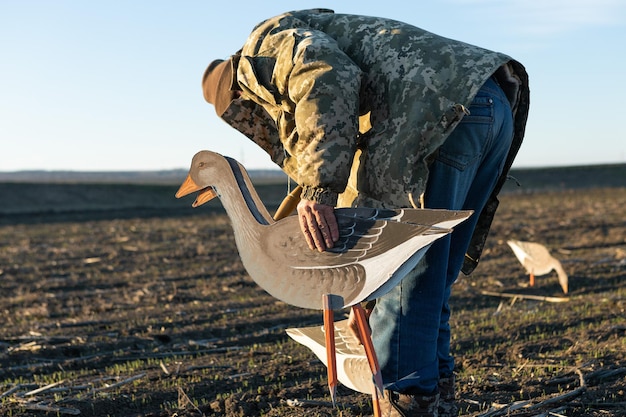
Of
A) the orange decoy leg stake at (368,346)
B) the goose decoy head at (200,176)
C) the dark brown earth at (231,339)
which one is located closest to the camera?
the orange decoy leg stake at (368,346)

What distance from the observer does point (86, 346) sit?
7.14 m

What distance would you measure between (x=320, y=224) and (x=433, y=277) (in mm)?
626

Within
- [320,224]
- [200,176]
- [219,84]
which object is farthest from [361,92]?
[200,176]

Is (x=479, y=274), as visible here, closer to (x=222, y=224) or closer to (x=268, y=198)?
(x=222, y=224)

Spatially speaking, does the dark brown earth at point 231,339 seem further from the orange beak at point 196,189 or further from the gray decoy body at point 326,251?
the orange beak at point 196,189

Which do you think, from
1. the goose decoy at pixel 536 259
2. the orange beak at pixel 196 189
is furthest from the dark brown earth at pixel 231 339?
the orange beak at pixel 196 189

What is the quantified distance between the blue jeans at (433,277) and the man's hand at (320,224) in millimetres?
462

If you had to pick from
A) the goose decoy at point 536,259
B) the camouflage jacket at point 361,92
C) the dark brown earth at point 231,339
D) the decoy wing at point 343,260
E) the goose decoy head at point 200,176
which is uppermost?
the camouflage jacket at point 361,92

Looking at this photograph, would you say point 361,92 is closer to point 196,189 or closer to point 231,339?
point 196,189

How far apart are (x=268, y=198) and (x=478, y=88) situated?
1479 inches

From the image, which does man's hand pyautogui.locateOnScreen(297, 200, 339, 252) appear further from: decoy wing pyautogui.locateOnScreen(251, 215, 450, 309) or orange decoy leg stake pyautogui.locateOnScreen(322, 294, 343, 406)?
orange decoy leg stake pyautogui.locateOnScreen(322, 294, 343, 406)

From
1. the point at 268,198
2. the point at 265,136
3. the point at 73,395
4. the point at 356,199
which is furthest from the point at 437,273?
the point at 268,198

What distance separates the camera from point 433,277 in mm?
3398

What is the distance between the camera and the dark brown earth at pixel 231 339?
4.87 metres
